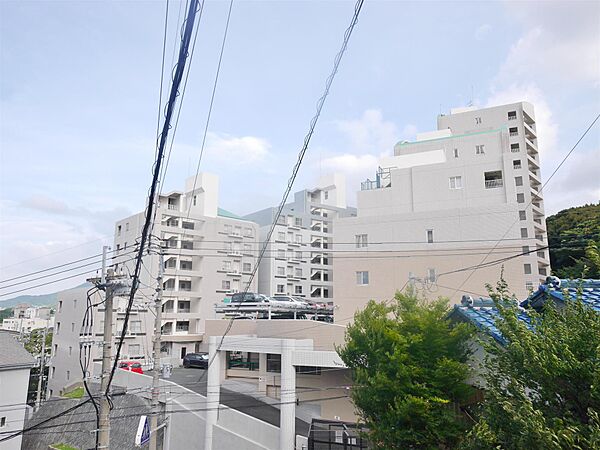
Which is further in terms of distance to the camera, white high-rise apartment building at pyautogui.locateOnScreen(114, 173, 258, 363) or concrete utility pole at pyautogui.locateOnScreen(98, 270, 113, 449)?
white high-rise apartment building at pyautogui.locateOnScreen(114, 173, 258, 363)

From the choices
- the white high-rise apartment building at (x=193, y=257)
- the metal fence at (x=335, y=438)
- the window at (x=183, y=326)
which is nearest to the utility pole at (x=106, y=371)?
the metal fence at (x=335, y=438)

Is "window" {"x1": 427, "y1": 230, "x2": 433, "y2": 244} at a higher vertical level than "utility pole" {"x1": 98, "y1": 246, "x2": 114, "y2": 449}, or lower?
higher

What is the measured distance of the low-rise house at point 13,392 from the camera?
18.5m

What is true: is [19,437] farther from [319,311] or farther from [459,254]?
[459,254]

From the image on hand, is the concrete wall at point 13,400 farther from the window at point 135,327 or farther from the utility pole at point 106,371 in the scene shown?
the window at point 135,327

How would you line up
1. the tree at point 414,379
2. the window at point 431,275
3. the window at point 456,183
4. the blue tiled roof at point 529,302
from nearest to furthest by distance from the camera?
the blue tiled roof at point 529,302
the tree at point 414,379
the window at point 431,275
the window at point 456,183

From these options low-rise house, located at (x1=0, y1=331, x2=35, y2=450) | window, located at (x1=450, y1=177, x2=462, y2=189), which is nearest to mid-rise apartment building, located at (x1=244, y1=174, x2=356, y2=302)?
window, located at (x1=450, y1=177, x2=462, y2=189)

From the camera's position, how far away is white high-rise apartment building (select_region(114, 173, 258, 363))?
4197cm

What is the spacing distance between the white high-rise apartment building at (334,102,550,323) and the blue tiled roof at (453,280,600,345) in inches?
589

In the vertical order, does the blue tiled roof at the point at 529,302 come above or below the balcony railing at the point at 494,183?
below

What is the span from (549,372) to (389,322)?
5.77 meters

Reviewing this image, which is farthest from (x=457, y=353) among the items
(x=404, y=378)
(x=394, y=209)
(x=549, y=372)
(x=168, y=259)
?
(x=168, y=259)

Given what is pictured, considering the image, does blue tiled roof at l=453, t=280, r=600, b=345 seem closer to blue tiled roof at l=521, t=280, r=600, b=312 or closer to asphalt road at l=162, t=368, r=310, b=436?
blue tiled roof at l=521, t=280, r=600, b=312

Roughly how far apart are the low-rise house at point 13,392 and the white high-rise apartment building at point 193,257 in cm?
2091
